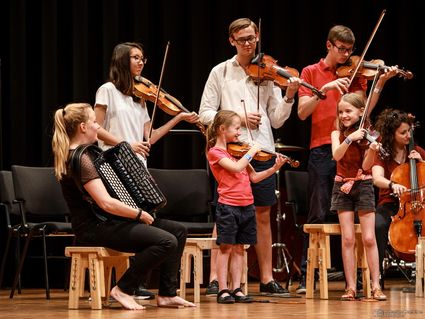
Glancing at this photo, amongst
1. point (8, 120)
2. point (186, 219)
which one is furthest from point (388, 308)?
point (8, 120)

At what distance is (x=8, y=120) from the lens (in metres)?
6.91

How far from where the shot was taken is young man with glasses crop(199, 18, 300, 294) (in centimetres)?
553

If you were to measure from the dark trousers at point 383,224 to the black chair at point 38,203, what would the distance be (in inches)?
77.9

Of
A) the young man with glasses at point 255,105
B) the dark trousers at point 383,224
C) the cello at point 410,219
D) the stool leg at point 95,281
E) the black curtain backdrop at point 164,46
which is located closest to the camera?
the stool leg at point 95,281

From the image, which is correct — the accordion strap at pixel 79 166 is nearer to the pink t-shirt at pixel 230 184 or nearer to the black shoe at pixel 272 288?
the pink t-shirt at pixel 230 184

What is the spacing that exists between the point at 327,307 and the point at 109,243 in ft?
3.79

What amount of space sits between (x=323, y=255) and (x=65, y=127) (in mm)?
1692

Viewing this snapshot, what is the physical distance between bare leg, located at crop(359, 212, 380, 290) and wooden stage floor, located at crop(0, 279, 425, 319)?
0.53 ft

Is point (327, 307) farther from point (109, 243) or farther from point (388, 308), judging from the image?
point (109, 243)

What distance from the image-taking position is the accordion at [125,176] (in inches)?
182

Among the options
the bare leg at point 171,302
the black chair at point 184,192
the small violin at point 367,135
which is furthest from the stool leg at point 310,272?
the black chair at point 184,192

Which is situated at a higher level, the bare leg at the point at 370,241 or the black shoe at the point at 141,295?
the bare leg at the point at 370,241

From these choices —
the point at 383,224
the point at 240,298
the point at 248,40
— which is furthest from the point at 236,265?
the point at 248,40

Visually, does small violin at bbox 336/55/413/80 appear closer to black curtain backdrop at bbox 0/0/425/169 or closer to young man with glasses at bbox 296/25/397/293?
young man with glasses at bbox 296/25/397/293
